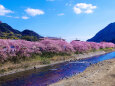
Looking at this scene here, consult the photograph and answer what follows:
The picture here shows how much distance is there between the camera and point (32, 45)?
34781 mm

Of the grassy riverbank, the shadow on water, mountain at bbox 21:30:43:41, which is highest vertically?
mountain at bbox 21:30:43:41

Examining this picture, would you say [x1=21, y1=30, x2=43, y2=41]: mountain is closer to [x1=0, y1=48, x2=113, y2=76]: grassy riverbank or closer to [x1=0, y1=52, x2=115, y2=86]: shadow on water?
[x1=0, y1=48, x2=113, y2=76]: grassy riverbank

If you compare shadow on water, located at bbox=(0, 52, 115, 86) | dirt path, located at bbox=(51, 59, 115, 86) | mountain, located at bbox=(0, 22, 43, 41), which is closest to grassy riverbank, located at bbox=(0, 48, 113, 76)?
shadow on water, located at bbox=(0, 52, 115, 86)

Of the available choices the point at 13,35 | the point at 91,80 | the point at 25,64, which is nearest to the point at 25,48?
the point at 25,64

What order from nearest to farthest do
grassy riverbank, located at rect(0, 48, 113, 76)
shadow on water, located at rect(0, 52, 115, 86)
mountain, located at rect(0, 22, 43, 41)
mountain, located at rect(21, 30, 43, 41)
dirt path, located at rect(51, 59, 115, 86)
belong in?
dirt path, located at rect(51, 59, 115, 86), shadow on water, located at rect(0, 52, 115, 86), grassy riverbank, located at rect(0, 48, 113, 76), mountain, located at rect(21, 30, 43, 41), mountain, located at rect(0, 22, 43, 41)

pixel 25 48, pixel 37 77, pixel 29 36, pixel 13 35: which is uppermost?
pixel 13 35

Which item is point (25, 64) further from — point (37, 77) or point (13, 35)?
point (13, 35)

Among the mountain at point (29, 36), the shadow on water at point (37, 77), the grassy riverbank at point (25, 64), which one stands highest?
the mountain at point (29, 36)

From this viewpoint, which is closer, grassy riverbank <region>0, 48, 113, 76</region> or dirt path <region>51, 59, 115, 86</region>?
dirt path <region>51, 59, 115, 86</region>

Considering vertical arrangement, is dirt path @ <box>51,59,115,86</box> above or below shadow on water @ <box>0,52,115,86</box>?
above

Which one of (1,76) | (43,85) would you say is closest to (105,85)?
(43,85)

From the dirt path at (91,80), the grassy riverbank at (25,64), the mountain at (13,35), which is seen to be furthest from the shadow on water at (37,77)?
the mountain at (13,35)

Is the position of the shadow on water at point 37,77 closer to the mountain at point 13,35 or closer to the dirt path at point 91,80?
the dirt path at point 91,80

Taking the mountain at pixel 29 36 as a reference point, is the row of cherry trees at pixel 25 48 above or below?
below
